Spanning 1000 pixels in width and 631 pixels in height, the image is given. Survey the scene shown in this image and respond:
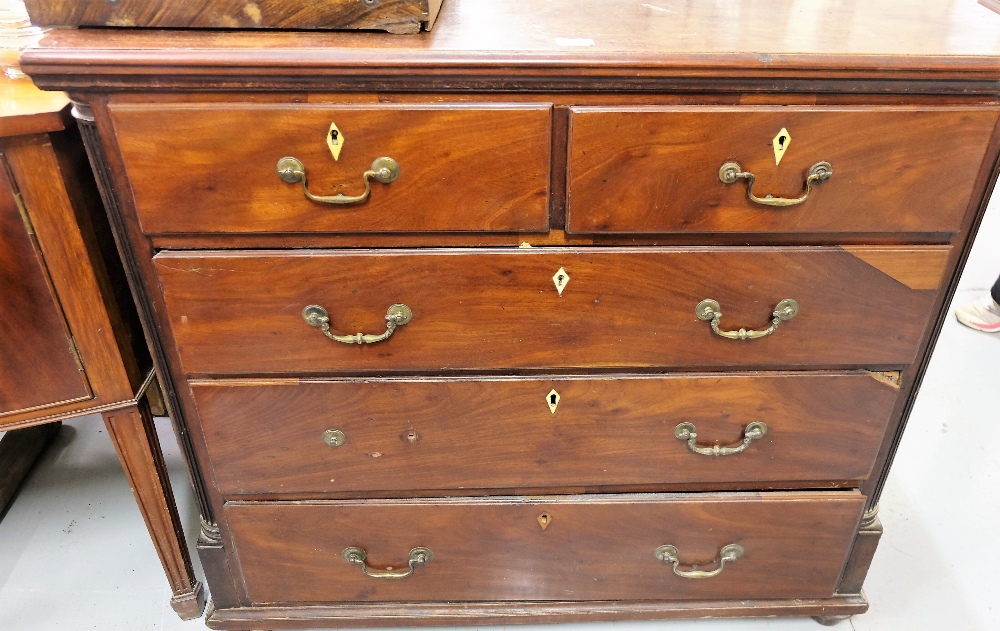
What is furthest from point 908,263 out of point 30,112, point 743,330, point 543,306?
point 30,112

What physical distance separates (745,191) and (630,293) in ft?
0.65

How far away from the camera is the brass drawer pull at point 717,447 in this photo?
45.2 inches

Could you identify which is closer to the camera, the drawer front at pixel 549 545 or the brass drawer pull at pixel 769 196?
the brass drawer pull at pixel 769 196

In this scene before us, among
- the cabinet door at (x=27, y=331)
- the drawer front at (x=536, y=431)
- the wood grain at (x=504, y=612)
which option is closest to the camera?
the cabinet door at (x=27, y=331)

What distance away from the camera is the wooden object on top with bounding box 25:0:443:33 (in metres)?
0.89

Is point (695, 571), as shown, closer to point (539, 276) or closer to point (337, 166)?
point (539, 276)

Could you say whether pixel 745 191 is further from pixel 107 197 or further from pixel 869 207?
pixel 107 197

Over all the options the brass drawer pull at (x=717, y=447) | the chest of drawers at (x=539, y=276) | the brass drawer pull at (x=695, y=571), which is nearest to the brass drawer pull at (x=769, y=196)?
the chest of drawers at (x=539, y=276)

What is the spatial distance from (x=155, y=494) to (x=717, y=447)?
94 cm

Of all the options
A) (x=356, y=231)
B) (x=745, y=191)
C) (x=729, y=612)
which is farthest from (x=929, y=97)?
(x=729, y=612)

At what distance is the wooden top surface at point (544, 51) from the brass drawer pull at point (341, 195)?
98 millimetres

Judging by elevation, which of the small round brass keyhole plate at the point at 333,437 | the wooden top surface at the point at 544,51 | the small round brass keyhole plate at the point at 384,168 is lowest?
the small round brass keyhole plate at the point at 333,437

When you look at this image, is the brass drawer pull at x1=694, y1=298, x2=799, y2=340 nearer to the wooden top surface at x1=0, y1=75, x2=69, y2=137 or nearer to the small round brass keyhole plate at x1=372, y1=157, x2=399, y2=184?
the small round brass keyhole plate at x1=372, y1=157, x2=399, y2=184

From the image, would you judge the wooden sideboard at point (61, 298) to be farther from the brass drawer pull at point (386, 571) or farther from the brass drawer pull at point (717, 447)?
the brass drawer pull at point (717, 447)
